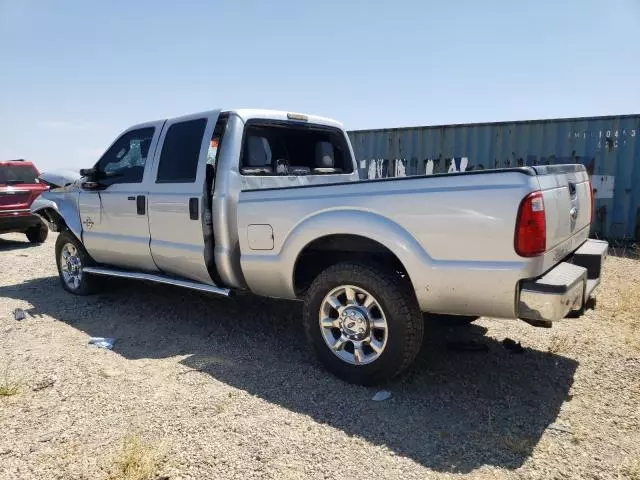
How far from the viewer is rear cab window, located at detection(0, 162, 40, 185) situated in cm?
943

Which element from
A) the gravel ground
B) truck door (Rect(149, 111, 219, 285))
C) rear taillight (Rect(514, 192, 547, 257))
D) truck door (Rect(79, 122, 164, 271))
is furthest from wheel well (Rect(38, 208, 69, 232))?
rear taillight (Rect(514, 192, 547, 257))

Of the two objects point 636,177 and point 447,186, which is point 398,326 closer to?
point 447,186

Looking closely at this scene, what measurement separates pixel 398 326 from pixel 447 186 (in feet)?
3.16

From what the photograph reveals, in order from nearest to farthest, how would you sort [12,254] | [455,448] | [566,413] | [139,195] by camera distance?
[455,448] → [566,413] → [139,195] → [12,254]

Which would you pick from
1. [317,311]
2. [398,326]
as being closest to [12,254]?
[317,311]

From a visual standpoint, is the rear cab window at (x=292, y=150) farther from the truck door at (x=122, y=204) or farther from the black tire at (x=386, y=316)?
the black tire at (x=386, y=316)

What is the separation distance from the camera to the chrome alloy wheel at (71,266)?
5613mm

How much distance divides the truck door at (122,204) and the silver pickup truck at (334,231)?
0.06ft

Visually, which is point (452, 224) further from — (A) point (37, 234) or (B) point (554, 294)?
(A) point (37, 234)

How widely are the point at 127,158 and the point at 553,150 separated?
27.0 ft

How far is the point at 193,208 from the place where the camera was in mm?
4031

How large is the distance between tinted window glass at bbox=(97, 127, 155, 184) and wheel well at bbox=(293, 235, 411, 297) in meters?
2.09

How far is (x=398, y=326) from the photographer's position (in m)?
3.04

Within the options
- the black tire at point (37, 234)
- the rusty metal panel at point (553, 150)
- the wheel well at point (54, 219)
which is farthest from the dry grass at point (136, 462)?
the black tire at point (37, 234)
